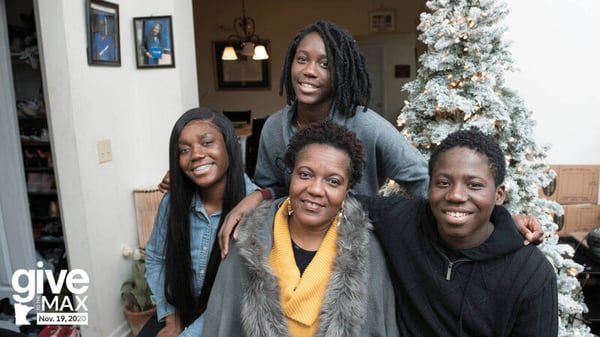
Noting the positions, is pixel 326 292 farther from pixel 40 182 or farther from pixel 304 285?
pixel 40 182

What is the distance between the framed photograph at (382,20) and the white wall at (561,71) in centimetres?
387

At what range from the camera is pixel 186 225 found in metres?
1.56

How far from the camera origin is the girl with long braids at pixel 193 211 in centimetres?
150

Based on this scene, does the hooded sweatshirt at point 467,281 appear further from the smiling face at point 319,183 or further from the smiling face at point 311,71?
the smiling face at point 311,71

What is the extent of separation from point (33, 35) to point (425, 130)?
283cm

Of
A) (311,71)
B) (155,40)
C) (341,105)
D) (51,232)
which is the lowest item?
(51,232)

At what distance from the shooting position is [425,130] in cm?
216

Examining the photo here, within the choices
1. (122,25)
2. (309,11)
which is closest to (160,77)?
(122,25)

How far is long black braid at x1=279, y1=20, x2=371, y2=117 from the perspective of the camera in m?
1.41

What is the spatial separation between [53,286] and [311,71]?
Result: 229 centimetres

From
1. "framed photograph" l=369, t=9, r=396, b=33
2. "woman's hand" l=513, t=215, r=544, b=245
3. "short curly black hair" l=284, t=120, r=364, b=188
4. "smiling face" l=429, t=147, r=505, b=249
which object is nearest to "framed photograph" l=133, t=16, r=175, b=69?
"short curly black hair" l=284, t=120, r=364, b=188

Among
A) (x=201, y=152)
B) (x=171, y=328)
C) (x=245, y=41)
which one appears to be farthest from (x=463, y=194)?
(x=245, y=41)

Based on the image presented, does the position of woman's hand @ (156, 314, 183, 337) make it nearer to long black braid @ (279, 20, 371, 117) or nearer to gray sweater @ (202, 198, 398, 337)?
gray sweater @ (202, 198, 398, 337)

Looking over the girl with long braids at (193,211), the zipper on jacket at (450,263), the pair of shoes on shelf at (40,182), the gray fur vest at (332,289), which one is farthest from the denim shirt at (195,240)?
the pair of shoes on shelf at (40,182)
